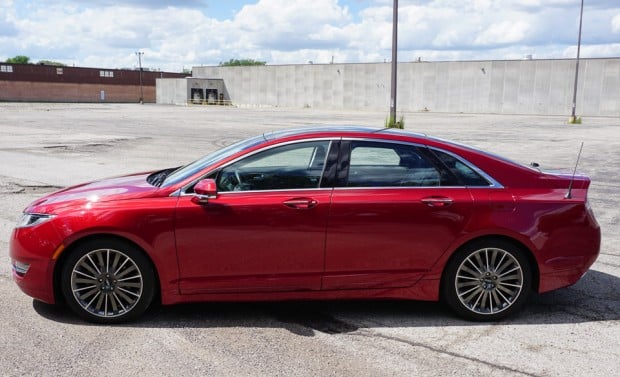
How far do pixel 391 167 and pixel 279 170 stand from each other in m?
0.86

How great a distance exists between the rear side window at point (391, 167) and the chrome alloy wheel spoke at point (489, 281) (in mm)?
630

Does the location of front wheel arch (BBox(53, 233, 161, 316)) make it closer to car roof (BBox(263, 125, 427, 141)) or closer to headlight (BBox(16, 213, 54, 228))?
headlight (BBox(16, 213, 54, 228))

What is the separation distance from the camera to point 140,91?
97000mm

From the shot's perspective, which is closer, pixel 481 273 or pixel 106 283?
pixel 106 283

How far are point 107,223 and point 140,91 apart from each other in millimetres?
97206

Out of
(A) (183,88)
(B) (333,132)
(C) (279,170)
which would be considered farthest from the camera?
(A) (183,88)

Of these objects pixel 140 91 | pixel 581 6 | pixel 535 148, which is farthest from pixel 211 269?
pixel 140 91

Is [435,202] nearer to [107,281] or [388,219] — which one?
[388,219]

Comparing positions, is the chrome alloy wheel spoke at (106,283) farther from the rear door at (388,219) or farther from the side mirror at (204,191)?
the rear door at (388,219)

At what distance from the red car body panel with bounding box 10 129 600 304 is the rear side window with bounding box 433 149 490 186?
5cm

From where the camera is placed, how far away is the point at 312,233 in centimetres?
450

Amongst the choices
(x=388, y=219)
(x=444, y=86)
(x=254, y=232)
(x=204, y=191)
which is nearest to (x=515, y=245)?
(x=388, y=219)

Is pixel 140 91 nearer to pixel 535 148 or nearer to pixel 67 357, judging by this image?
pixel 535 148

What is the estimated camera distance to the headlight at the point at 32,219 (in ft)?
14.8
